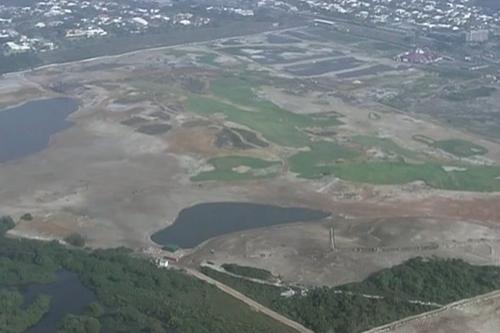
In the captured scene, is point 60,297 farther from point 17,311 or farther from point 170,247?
→ point 170,247

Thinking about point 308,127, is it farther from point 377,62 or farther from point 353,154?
point 377,62

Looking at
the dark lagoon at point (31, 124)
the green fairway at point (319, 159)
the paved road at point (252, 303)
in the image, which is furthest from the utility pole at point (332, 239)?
the dark lagoon at point (31, 124)

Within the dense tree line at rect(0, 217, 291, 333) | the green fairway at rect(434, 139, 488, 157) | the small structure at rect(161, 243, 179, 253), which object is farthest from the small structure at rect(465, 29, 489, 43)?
the dense tree line at rect(0, 217, 291, 333)

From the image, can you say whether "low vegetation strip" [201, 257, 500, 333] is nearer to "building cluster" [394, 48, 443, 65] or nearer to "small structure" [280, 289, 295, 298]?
"small structure" [280, 289, 295, 298]

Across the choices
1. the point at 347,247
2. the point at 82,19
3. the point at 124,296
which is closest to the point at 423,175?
the point at 347,247

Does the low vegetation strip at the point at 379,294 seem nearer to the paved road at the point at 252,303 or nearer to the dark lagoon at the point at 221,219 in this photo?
the paved road at the point at 252,303

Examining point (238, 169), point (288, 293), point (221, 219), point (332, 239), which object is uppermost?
point (288, 293)
